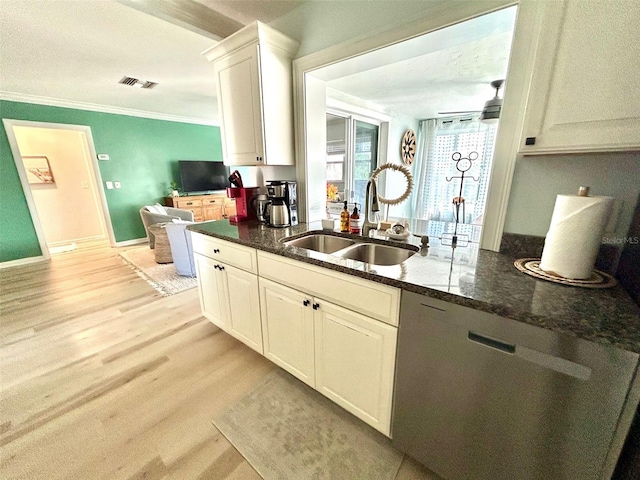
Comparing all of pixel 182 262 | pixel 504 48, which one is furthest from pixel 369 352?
pixel 182 262

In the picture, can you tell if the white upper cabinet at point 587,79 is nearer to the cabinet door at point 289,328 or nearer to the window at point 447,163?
the cabinet door at point 289,328

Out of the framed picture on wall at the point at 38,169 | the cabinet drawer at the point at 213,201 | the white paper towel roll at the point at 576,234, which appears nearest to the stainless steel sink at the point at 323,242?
the white paper towel roll at the point at 576,234

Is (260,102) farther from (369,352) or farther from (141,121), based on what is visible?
(141,121)

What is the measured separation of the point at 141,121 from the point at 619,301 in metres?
6.63

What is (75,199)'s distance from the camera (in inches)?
211

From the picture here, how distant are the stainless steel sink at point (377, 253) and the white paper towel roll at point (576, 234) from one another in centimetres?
65

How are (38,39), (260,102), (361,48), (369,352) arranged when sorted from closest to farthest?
(369,352) < (361,48) < (260,102) < (38,39)

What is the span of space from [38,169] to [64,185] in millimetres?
437

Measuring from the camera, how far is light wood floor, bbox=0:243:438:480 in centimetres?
126

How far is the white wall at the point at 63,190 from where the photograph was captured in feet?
16.0

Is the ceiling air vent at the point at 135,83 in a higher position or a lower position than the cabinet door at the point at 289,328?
higher

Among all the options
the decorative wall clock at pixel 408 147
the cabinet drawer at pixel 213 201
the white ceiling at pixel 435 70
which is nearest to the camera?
the white ceiling at pixel 435 70

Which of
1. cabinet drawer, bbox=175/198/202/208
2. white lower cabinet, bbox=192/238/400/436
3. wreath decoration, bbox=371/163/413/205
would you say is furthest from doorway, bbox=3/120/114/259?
wreath decoration, bbox=371/163/413/205

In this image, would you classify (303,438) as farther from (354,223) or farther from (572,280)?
(572,280)
